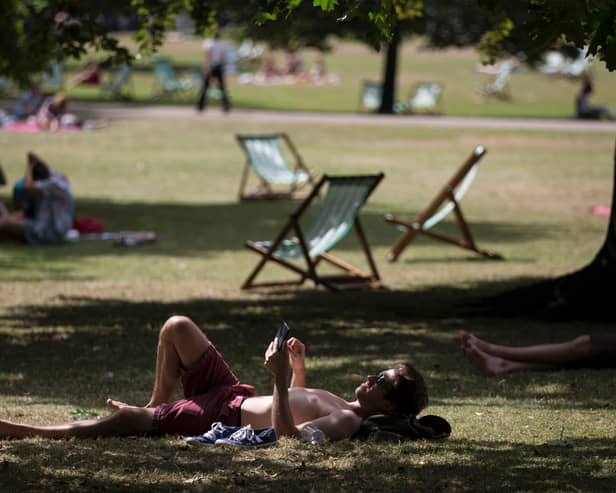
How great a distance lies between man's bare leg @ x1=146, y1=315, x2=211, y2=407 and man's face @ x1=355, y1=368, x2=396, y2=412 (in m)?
0.81

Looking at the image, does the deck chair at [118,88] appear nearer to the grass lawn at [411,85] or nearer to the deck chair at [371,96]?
the grass lawn at [411,85]

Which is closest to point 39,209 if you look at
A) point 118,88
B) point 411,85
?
point 118,88

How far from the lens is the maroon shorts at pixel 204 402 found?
639cm

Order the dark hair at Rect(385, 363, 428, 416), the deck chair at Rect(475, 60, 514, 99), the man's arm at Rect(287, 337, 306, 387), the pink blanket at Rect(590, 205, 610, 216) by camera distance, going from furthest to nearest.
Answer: the deck chair at Rect(475, 60, 514, 99)
the pink blanket at Rect(590, 205, 610, 216)
the man's arm at Rect(287, 337, 306, 387)
the dark hair at Rect(385, 363, 428, 416)

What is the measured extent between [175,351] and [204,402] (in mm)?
294

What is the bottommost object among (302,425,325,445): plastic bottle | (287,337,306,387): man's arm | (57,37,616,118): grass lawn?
(57,37,616,118): grass lawn

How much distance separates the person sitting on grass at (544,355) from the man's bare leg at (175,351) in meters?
2.26

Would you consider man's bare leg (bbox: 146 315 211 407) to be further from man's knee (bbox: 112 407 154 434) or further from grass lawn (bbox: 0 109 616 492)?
grass lawn (bbox: 0 109 616 492)

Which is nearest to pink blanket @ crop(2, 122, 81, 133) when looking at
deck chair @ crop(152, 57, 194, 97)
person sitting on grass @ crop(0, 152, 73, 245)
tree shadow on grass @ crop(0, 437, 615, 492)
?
deck chair @ crop(152, 57, 194, 97)

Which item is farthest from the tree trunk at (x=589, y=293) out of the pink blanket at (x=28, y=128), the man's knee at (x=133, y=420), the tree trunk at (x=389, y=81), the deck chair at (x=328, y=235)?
the tree trunk at (x=389, y=81)

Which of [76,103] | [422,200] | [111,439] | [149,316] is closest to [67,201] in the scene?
[149,316]

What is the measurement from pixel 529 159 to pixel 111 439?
20.0m

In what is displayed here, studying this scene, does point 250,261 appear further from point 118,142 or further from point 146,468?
point 118,142

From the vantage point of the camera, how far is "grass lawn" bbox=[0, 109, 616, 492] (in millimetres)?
5797
